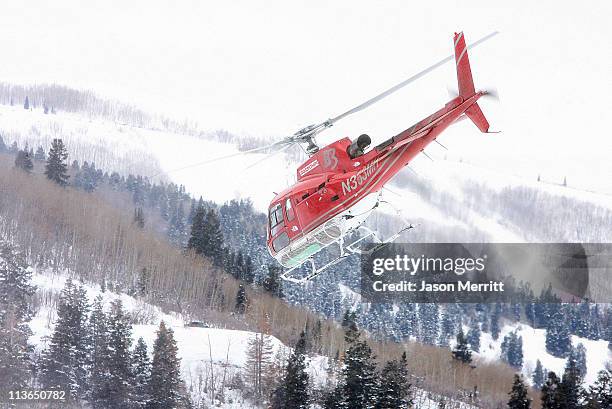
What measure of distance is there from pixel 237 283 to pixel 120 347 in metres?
34.1

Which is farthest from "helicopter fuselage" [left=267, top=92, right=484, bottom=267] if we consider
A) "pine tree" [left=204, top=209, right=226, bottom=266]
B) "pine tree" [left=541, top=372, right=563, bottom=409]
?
"pine tree" [left=204, top=209, right=226, bottom=266]

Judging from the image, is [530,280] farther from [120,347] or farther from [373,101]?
[373,101]

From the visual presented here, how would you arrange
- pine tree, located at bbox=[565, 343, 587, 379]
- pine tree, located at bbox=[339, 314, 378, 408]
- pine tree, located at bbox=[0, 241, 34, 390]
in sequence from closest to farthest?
1. pine tree, located at bbox=[339, 314, 378, 408]
2. pine tree, located at bbox=[0, 241, 34, 390]
3. pine tree, located at bbox=[565, 343, 587, 379]

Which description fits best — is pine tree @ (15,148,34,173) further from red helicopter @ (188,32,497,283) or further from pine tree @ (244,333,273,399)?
red helicopter @ (188,32,497,283)

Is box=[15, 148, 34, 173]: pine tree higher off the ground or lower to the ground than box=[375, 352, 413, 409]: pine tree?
higher

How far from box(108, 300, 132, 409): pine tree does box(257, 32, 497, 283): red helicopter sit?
37.2 meters

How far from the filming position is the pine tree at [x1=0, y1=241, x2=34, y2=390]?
6250cm

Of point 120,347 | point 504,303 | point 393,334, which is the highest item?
point 504,303

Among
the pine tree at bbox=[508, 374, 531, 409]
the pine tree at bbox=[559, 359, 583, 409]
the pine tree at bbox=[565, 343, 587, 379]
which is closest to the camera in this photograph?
the pine tree at bbox=[559, 359, 583, 409]

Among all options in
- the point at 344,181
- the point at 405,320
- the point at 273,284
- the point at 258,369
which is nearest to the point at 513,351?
the point at 405,320

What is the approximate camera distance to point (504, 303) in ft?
444

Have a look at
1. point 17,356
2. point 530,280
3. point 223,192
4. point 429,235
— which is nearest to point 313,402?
point 17,356

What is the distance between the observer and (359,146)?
25.0m

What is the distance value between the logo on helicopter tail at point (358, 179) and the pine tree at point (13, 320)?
44816 mm
